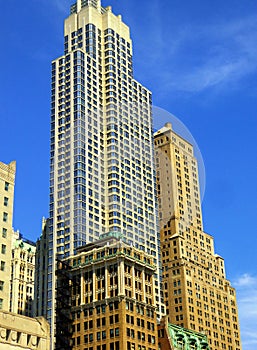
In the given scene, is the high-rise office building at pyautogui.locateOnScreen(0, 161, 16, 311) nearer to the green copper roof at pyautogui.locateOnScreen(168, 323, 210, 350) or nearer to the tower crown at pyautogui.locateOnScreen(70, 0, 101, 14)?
the green copper roof at pyautogui.locateOnScreen(168, 323, 210, 350)

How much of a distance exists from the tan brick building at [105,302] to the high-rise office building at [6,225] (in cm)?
2681

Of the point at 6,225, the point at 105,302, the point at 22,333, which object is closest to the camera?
the point at 22,333

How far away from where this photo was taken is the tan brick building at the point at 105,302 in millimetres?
125500

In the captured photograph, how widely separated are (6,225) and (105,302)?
118 ft

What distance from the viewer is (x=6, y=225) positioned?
3974 inches

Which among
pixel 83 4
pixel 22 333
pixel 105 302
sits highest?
pixel 83 4

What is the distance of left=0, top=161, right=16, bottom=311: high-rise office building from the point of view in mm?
94562

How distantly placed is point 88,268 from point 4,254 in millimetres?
35852

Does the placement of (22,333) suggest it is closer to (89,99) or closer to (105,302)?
(105,302)

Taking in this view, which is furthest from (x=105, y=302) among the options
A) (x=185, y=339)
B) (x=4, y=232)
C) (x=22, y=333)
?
(x=22, y=333)

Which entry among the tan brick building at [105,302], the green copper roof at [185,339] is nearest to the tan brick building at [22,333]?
the tan brick building at [105,302]

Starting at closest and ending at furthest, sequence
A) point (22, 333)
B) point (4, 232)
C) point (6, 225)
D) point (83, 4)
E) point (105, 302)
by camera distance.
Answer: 1. point (22, 333)
2. point (4, 232)
3. point (6, 225)
4. point (105, 302)
5. point (83, 4)

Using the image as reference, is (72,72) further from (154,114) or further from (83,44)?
(154,114)

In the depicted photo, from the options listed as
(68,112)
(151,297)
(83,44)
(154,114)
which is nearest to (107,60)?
(83,44)
